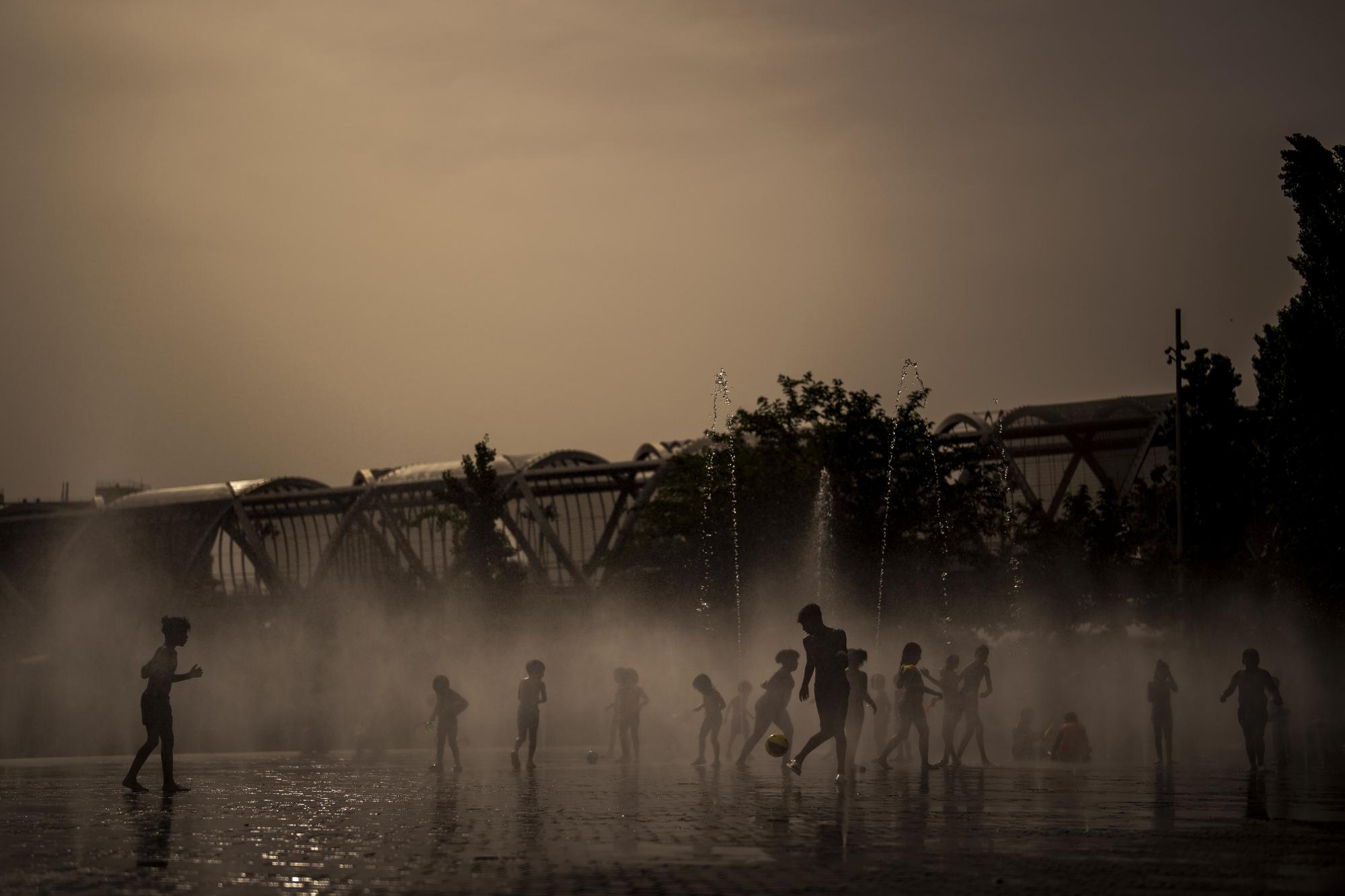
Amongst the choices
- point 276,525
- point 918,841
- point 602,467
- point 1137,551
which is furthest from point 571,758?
point 276,525

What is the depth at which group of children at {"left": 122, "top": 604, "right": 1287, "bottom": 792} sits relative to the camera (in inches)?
671

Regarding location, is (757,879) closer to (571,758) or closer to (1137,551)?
(571,758)

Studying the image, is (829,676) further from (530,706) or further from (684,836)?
(530,706)

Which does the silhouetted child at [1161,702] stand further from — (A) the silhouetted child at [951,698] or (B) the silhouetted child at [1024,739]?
(B) the silhouetted child at [1024,739]

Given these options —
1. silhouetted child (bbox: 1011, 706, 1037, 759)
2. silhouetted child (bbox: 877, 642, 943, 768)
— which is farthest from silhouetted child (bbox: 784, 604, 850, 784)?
silhouetted child (bbox: 1011, 706, 1037, 759)

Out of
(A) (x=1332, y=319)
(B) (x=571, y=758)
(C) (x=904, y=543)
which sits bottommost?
(B) (x=571, y=758)

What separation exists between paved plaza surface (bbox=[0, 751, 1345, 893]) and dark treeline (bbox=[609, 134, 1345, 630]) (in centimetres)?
1935

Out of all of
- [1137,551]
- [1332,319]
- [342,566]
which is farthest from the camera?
[342,566]

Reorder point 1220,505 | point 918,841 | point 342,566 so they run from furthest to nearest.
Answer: point 342,566 < point 1220,505 < point 918,841

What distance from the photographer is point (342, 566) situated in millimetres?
110500

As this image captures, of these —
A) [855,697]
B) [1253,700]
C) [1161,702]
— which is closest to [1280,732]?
[1161,702]

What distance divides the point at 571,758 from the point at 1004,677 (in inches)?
1032

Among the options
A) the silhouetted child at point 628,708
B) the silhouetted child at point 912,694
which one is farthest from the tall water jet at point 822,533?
the silhouetted child at point 912,694

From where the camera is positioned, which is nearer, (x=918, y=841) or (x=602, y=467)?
(x=918, y=841)
